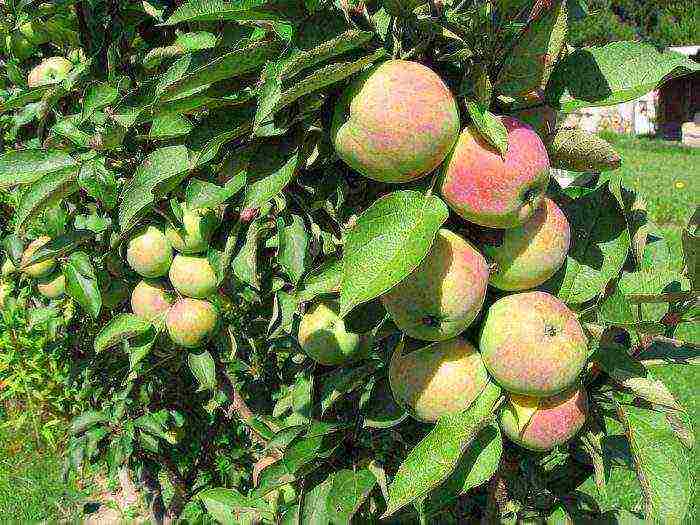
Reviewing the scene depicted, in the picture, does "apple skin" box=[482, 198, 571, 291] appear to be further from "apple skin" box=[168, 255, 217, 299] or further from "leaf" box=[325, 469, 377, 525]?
"apple skin" box=[168, 255, 217, 299]

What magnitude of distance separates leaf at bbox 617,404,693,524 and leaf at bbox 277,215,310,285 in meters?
0.52

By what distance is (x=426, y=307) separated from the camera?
27.3 inches

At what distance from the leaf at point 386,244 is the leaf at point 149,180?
0.27 meters

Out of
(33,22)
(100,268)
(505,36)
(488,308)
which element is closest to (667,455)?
(488,308)

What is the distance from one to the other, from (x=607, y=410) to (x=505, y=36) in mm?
493

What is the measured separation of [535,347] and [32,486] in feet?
9.50

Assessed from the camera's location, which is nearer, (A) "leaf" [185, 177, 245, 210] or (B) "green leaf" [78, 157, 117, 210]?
(A) "leaf" [185, 177, 245, 210]

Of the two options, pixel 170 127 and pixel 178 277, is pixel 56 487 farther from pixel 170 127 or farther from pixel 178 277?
pixel 170 127

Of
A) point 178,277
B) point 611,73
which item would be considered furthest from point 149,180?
point 178,277

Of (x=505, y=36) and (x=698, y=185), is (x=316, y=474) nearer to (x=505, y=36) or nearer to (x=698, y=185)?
(x=505, y=36)

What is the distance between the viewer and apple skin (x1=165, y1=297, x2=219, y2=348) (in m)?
1.46

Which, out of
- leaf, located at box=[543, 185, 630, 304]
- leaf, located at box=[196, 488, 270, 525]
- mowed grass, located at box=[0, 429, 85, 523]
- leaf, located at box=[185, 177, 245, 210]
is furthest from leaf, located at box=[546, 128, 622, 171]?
mowed grass, located at box=[0, 429, 85, 523]

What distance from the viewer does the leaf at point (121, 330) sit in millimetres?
1433

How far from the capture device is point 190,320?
146 centimetres
